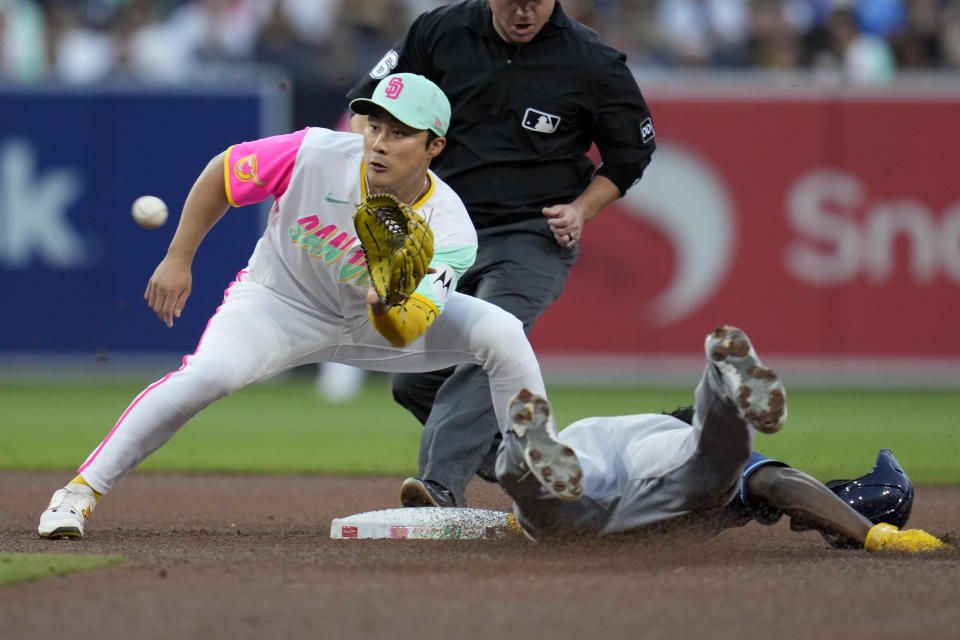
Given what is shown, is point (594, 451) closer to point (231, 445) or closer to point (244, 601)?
point (244, 601)

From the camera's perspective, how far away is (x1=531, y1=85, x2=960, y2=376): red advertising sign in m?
10.9

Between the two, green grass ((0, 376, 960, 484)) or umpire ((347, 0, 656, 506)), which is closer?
umpire ((347, 0, 656, 506))

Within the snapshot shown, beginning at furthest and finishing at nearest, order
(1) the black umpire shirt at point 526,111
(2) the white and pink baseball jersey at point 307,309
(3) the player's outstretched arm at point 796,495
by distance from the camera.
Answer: (1) the black umpire shirt at point 526,111 < (2) the white and pink baseball jersey at point 307,309 < (3) the player's outstretched arm at point 796,495

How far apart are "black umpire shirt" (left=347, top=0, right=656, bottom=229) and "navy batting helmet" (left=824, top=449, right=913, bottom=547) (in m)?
1.65

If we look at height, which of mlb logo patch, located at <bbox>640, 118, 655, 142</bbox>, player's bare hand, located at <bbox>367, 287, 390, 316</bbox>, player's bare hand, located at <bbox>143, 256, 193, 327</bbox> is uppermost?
mlb logo patch, located at <bbox>640, 118, 655, 142</bbox>

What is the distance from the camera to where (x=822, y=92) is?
11211mm

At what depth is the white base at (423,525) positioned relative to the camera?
4.69 metres

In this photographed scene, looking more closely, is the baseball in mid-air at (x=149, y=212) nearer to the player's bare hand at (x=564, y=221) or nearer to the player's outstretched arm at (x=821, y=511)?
the player's bare hand at (x=564, y=221)

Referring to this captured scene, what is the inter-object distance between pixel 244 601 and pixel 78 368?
8325mm

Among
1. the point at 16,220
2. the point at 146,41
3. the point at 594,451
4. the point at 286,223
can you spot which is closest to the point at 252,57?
the point at 146,41

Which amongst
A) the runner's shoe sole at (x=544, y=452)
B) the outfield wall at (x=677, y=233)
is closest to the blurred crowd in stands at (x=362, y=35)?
the outfield wall at (x=677, y=233)

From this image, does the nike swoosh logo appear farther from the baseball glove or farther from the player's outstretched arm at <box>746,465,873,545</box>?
the player's outstretched arm at <box>746,465,873,545</box>

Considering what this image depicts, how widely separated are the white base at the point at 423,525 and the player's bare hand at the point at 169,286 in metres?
0.93

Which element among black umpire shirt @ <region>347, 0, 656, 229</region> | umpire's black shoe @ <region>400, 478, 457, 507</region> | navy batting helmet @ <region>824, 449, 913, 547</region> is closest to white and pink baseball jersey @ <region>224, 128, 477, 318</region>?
umpire's black shoe @ <region>400, 478, 457, 507</region>
